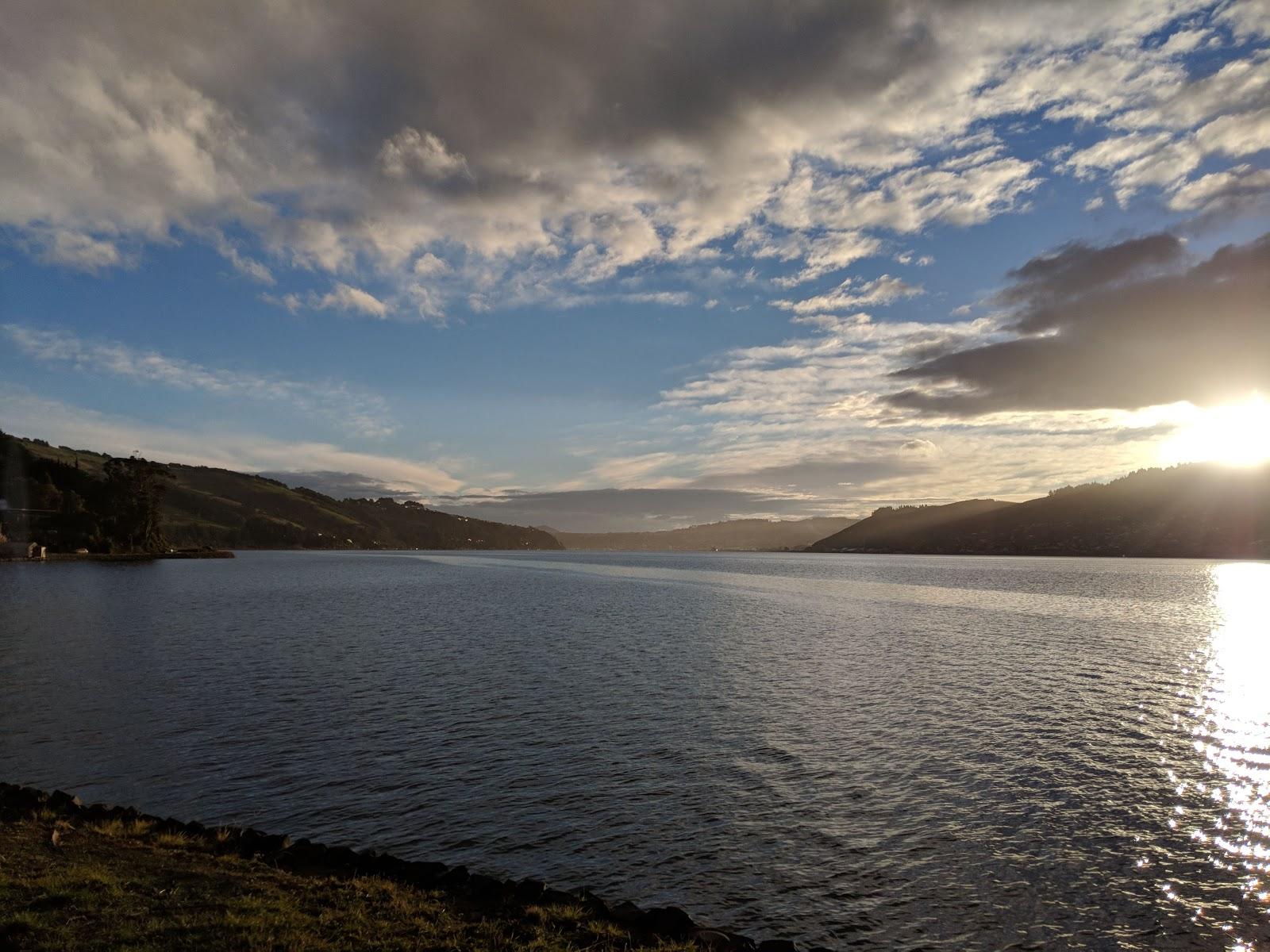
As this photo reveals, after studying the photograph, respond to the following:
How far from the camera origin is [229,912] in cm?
1598

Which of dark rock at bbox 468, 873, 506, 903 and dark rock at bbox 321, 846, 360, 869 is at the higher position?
dark rock at bbox 468, 873, 506, 903

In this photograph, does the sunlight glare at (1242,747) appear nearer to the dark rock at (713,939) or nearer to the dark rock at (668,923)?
the dark rock at (713,939)

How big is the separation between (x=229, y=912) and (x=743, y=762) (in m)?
22.5

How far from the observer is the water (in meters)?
21.0

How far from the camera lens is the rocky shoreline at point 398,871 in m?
17.5

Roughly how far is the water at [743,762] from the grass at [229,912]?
4.12 meters

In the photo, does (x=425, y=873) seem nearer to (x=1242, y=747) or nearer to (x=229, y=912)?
(x=229, y=912)

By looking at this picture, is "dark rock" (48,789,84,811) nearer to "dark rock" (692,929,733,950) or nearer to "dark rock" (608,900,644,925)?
"dark rock" (608,900,644,925)

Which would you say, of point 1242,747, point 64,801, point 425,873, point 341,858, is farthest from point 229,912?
point 1242,747

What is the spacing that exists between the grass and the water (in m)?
4.12

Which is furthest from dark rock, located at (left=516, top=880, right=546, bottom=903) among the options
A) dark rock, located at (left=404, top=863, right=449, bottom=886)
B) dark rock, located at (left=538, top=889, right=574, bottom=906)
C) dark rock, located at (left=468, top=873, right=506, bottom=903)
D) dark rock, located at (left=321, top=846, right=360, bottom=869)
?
dark rock, located at (left=321, top=846, right=360, bottom=869)

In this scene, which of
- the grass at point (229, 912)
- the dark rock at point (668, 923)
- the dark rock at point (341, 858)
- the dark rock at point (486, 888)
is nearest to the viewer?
the grass at point (229, 912)

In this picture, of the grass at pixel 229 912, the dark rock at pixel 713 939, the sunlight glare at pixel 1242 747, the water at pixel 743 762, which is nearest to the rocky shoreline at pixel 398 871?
the dark rock at pixel 713 939

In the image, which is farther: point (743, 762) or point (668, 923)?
point (743, 762)
